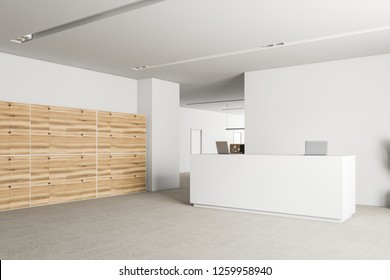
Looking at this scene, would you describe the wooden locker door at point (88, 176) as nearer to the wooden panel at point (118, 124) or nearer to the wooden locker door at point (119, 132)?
the wooden locker door at point (119, 132)

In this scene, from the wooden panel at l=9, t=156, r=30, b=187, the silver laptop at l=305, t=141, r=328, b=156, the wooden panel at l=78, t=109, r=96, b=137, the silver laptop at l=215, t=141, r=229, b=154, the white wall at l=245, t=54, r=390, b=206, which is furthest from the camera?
the wooden panel at l=78, t=109, r=96, b=137

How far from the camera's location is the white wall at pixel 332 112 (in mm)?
9102

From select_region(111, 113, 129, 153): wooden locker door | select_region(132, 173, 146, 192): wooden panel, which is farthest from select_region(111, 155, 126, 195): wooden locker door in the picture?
select_region(132, 173, 146, 192): wooden panel

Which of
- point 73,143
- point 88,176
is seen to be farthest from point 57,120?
point 88,176

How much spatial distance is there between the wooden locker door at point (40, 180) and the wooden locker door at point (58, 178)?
10 centimetres

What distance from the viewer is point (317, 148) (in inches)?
294

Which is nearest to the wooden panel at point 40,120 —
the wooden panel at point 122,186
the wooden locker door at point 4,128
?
the wooden locker door at point 4,128

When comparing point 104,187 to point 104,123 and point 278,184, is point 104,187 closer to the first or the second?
point 104,123

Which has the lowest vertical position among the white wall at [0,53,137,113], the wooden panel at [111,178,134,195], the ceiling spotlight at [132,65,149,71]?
the wooden panel at [111,178,134,195]

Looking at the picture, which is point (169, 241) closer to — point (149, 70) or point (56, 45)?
point (56, 45)

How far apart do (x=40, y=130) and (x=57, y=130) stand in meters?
0.48

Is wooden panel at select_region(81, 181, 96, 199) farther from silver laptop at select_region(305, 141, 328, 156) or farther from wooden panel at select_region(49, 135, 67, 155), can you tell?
silver laptop at select_region(305, 141, 328, 156)

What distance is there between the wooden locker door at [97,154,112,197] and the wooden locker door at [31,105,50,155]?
1.70 meters

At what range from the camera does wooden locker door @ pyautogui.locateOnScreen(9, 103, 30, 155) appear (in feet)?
27.3
